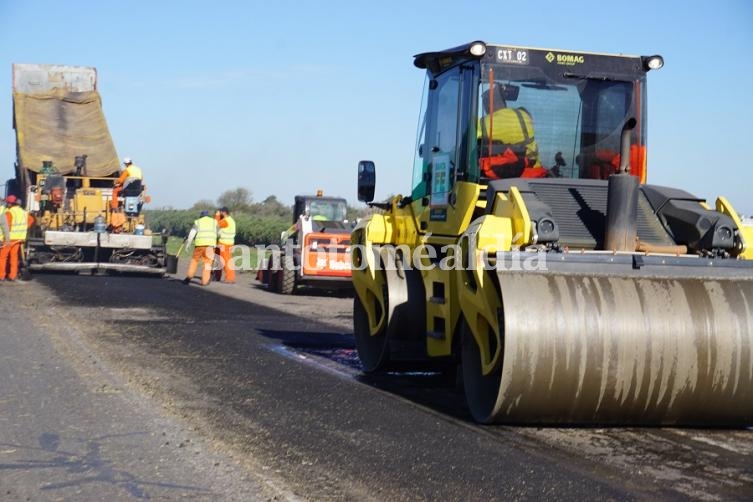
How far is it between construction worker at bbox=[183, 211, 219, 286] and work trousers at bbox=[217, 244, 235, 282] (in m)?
0.57

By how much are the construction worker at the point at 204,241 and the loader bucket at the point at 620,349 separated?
15.4 metres

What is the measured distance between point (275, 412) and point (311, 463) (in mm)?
1613

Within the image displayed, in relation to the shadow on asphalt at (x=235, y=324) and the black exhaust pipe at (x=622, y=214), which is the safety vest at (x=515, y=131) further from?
the shadow on asphalt at (x=235, y=324)

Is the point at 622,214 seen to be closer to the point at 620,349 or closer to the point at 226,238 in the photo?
the point at 620,349

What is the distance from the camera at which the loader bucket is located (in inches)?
268

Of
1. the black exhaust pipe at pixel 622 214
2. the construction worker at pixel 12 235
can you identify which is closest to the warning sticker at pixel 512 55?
the black exhaust pipe at pixel 622 214

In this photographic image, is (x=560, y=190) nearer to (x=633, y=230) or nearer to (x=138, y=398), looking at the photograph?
(x=633, y=230)

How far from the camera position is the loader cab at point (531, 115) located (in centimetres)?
861

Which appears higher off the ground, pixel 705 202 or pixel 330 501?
pixel 705 202

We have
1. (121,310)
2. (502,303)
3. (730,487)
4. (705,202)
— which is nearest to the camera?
(730,487)

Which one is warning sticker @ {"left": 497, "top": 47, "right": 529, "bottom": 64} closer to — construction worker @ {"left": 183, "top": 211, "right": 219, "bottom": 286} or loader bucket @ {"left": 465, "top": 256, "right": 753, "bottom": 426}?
loader bucket @ {"left": 465, "top": 256, "right": 753, "bottom": 426}

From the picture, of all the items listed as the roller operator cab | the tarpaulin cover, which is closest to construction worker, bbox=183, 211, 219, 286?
the tarpaulin cover

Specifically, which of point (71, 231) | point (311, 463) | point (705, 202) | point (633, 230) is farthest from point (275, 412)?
point (71, 231)

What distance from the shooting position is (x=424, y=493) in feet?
17.9
